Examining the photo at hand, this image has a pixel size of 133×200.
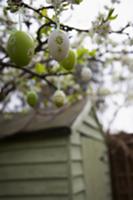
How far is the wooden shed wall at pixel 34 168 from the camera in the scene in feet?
11.2

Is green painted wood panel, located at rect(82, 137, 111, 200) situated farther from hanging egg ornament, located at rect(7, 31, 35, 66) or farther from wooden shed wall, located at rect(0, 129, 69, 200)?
hanging egg ornament, located at rect(7, 31, 35, 66)

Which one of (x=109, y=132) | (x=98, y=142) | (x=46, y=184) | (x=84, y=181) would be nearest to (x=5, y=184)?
(x=46, y=184)

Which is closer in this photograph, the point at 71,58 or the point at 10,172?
the point at 71,58

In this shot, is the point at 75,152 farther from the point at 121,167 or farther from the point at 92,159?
the point at 121,167

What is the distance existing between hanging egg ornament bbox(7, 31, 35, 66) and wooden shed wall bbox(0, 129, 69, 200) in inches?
94.7

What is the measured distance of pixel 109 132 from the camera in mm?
6168

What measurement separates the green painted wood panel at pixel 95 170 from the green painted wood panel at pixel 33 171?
685 mm

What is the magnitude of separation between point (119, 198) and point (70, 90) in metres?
2.41

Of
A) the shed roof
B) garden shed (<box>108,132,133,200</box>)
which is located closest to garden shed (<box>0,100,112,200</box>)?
the shed roof

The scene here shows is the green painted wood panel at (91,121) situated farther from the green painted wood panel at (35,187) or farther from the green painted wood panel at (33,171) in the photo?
the green painted wood panel at (35,187)

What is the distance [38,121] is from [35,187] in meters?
0.74

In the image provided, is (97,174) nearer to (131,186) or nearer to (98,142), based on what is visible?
(98,142)

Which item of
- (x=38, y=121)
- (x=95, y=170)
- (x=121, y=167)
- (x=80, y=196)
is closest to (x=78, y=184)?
(x=80, y=196)

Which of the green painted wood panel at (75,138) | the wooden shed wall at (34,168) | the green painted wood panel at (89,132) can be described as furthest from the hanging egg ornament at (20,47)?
the green painted wood panel at (89,132)
